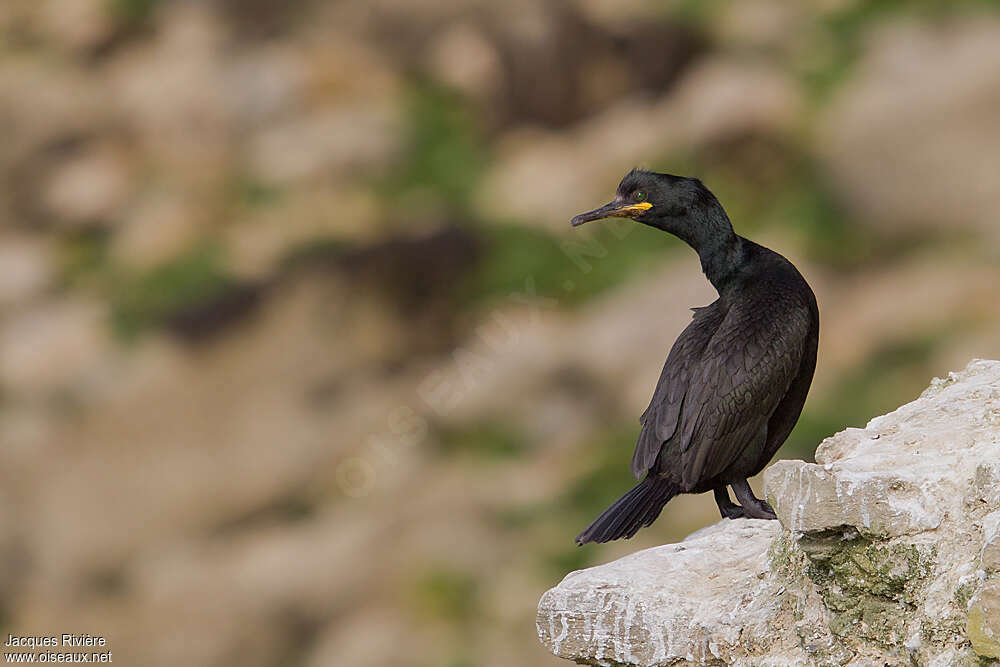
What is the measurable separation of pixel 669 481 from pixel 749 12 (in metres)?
12.3

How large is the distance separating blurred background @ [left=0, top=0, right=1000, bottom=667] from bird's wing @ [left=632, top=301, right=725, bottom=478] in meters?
7.44

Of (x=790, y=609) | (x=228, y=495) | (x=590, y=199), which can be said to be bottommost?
(x=790, y=609)

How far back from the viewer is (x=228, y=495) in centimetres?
1471

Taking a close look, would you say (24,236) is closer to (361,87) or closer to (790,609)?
(361,87)

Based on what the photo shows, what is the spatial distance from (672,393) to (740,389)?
0.91 ft

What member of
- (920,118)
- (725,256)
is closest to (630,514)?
(725,256)

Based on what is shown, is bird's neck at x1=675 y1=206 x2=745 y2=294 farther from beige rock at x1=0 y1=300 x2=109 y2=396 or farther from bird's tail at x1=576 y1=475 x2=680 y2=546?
beige rock at x1=0 y1=300 x2=109 y2=396

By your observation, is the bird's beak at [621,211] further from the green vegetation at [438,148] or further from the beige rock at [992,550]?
the green vegetation at [438,148]

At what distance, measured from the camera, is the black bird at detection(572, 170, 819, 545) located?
4.85 meters

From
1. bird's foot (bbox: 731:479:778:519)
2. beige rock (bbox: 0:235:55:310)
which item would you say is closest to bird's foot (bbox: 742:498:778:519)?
bird's foot (bbox: 731:479:778:519)

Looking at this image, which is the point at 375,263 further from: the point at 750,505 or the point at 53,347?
the point at 750,505

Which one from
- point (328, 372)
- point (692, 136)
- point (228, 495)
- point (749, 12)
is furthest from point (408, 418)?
point (749, 12)

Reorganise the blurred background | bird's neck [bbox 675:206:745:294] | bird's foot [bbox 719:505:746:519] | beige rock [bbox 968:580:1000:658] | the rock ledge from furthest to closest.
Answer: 1. the blurred background
2. bird's neck [bbox 675:206:745:294]
3. bird's foot [bbox 719:505:746:519]
4. the rock ledge
5. beige rock [bbox 968:580:1000:658]

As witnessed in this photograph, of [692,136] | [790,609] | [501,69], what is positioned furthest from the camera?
[501,69]
